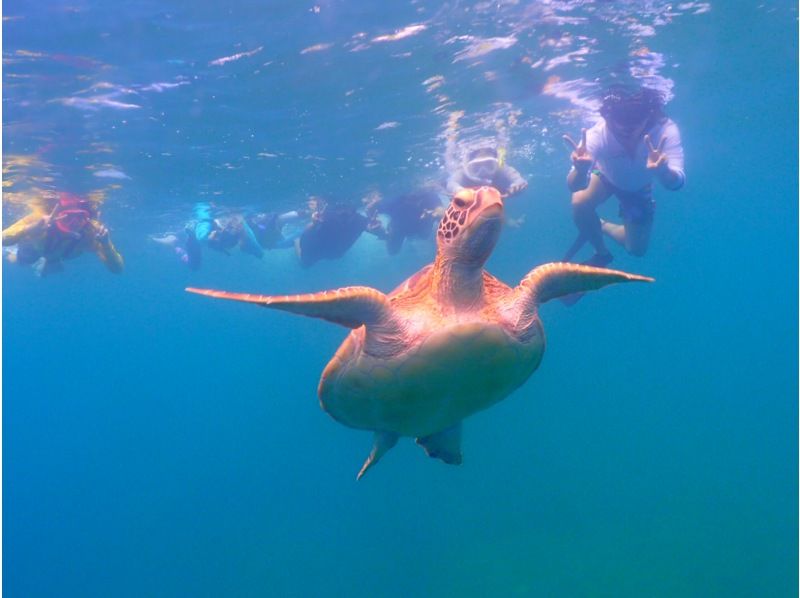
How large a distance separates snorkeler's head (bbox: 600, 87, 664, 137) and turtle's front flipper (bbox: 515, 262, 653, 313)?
254 inches

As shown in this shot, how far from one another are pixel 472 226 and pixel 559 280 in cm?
91

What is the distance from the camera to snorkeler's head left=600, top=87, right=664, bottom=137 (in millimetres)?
8945

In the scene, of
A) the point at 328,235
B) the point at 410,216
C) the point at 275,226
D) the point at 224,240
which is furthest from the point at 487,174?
the point at 224,240

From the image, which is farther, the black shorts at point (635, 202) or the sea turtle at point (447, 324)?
the black shorts at point (635, 202)

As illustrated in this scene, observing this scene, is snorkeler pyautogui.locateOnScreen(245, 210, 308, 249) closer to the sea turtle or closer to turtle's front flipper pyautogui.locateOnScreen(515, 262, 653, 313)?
the sea turtle

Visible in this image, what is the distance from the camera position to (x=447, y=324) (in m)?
3.30

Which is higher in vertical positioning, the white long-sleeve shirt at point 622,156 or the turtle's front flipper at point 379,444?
the white long-sleeve shirt at point 622,156

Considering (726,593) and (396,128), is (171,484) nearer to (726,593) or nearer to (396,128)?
(396,128)

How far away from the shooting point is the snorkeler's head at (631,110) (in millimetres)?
8945

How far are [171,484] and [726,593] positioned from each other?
26107mm

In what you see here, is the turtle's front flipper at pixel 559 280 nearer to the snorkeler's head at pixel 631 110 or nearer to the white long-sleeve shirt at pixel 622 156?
the white long-sleeve shirt at pixel 622 156

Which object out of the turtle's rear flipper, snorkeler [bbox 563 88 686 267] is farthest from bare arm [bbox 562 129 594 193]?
the turtle's rear flipper

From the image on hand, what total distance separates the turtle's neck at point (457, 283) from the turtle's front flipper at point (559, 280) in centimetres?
36

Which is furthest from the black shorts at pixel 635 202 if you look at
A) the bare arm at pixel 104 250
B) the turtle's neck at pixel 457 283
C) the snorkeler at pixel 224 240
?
the bare arm at pixel 104 250
